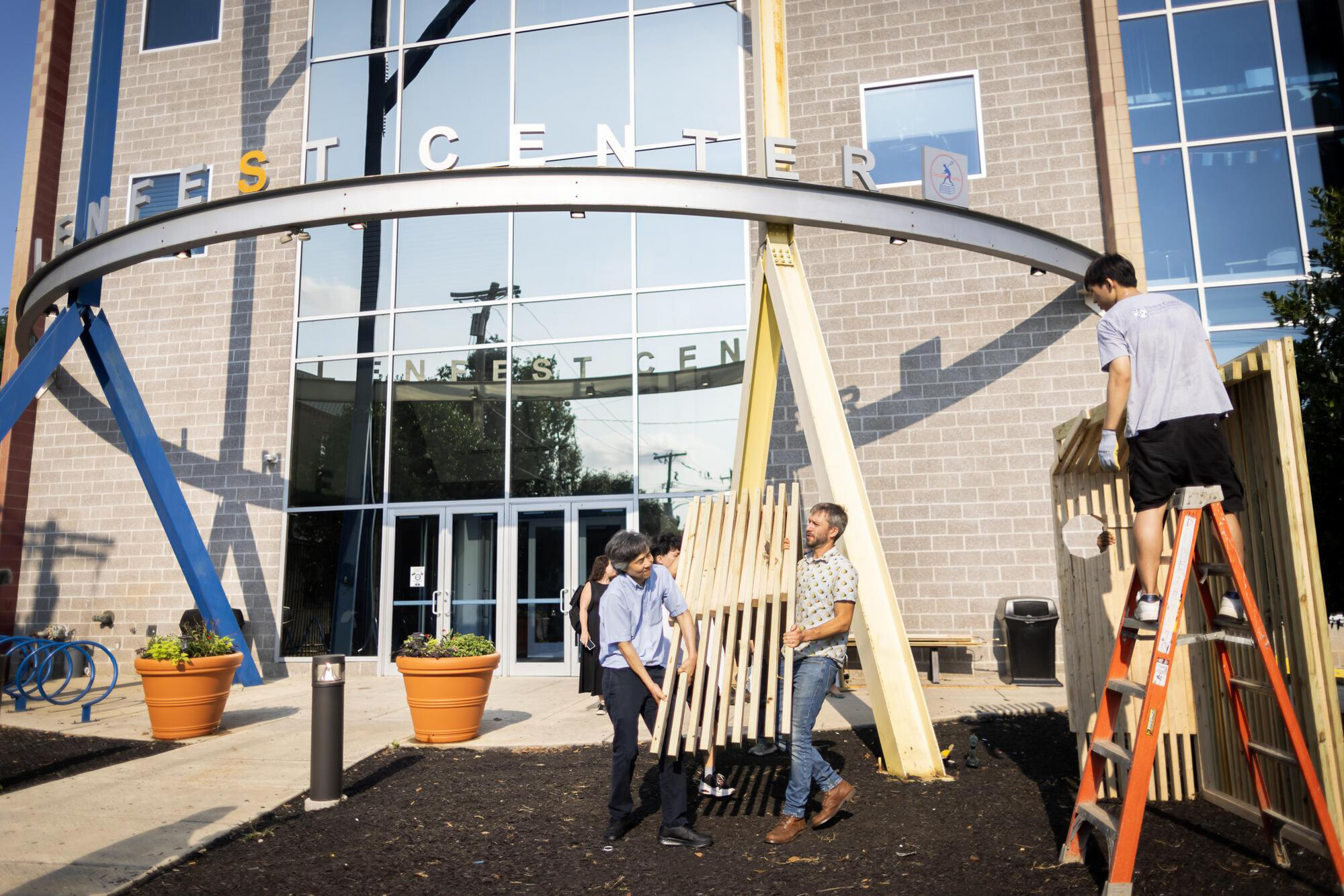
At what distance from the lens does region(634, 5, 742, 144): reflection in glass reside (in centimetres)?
1317

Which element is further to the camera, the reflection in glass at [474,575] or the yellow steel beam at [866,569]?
the reflection in glass at [474,575]

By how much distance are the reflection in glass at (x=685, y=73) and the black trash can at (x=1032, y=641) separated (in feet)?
24.9

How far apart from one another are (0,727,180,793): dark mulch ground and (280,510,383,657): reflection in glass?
448cm

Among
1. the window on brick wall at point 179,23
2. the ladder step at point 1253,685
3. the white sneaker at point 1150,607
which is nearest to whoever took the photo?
the white sneaker at point 1150,607

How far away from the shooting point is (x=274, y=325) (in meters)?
13.9

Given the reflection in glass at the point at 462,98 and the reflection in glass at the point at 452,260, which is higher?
the reflection in glass at the point at 462,98

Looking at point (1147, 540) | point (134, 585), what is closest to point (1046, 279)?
point (1147, 540)

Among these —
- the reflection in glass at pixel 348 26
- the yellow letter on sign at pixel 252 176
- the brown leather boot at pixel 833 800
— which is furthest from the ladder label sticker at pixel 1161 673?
the reflection in glass at pixel 348 26

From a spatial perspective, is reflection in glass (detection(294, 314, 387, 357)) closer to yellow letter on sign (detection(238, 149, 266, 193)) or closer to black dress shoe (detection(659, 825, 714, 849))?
yellow letter on sign (detection(238, 149, 266, 193))

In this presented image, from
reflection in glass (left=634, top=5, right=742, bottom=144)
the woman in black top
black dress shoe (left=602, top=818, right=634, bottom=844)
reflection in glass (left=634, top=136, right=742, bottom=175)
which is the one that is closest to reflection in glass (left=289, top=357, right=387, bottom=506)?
reflection in glass (left=634, top=136, right=742, bottom=175)

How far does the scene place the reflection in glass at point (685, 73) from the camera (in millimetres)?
13172

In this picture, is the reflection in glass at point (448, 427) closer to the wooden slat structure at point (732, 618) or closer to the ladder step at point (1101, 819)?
the wooden slat structure at point (732, 618)

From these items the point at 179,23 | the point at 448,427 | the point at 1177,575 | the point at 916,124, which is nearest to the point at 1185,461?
the point at 1177,575

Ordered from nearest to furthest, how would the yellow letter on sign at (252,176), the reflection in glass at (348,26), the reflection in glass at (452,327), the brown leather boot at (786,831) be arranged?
the brown leather boot at (786,831)
the yellow letter on sign at (252,176)
the reflection in glass at (452,327)
the reflection in glass at (348,26)
